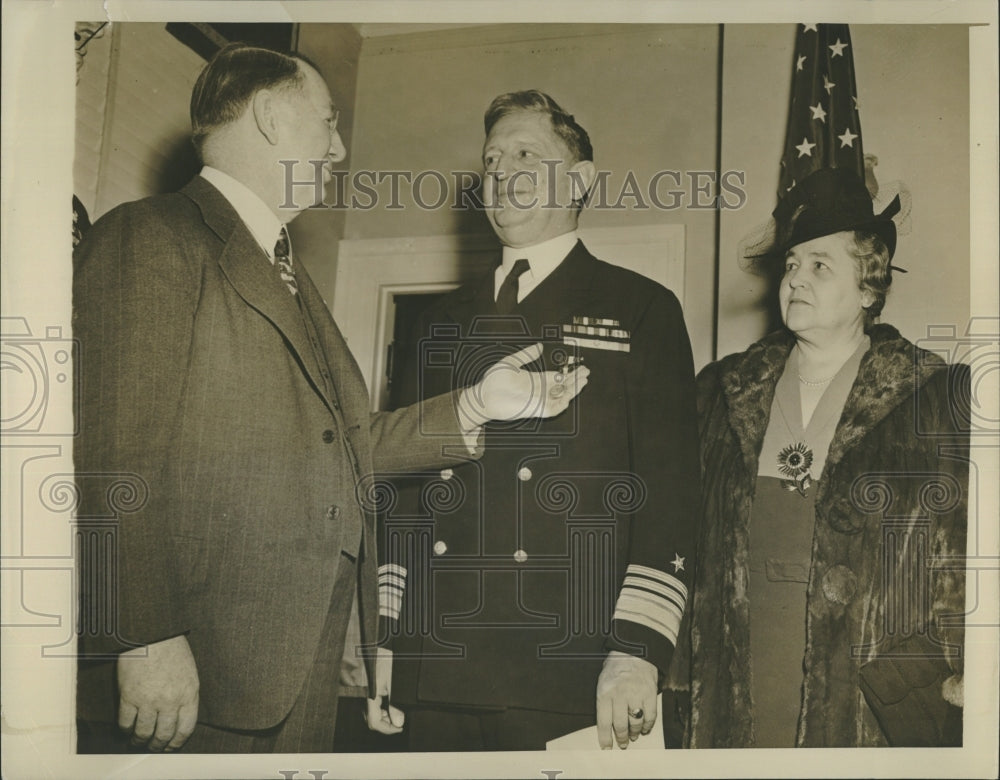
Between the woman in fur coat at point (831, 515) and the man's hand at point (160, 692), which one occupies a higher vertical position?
the woman in fur coat at point (831, 515)

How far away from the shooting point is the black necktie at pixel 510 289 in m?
2.25

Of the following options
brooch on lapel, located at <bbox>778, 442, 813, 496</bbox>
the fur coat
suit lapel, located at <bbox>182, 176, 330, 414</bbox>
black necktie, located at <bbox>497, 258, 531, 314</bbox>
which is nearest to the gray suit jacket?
suit lapel, located at <bbox>182, 176, 330, 414</bbox>

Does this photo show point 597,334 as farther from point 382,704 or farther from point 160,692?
point 160,692

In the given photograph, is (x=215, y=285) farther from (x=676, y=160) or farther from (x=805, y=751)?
(x=805, y=751)

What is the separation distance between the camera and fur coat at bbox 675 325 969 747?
7.06 feet

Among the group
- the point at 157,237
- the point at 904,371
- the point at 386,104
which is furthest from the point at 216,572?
the point at 904,371

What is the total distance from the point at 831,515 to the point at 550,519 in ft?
1.92

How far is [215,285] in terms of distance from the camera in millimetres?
2115

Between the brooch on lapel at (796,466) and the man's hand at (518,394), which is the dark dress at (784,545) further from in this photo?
the man's hand at (518,394)

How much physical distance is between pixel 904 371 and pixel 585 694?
953mm

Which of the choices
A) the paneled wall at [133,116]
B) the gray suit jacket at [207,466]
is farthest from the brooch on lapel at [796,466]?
the paneled wall at [133,116]

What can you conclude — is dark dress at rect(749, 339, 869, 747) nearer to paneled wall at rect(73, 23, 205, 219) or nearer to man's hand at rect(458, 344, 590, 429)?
man's hand at rect(458, 344, 590, 429)

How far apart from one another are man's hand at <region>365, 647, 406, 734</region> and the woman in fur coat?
61cm

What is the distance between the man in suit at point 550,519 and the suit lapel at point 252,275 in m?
0.24
